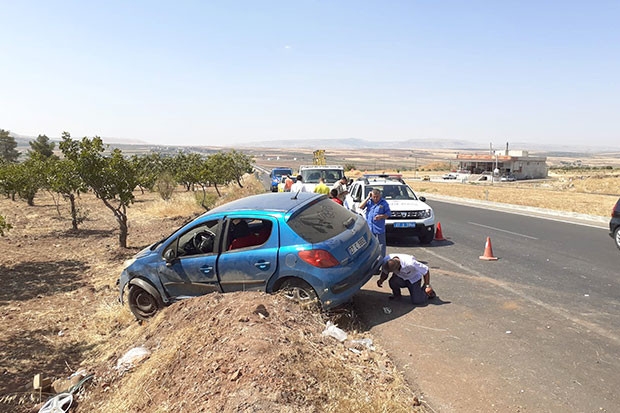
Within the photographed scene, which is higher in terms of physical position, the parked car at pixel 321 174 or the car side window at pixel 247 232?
the parked car at pixel 321 174

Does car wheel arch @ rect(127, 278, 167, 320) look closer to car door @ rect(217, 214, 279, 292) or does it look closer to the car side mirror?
the car side mirror

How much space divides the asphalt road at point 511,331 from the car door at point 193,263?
230 centimetres

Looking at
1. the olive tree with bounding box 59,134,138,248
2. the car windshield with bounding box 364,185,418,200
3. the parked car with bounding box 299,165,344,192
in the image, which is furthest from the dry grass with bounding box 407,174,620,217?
the olive tree with bounding box 59,134,138,248

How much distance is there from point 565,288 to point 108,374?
278 inches

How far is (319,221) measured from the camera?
587 centimetres

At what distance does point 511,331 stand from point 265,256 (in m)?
3.23

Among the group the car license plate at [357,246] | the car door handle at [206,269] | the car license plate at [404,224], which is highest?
the car license plate at [357,246]

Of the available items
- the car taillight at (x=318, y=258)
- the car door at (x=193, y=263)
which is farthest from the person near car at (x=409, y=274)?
the car door at (x=193, y=263)

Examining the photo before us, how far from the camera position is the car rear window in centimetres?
557

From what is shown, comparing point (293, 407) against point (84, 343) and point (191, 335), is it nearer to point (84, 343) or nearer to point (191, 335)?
point (191, 335)

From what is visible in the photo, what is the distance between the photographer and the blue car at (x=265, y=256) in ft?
17.8

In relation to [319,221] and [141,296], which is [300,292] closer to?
[319,221]

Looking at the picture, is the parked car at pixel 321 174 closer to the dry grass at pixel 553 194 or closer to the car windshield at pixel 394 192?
the car windshield at pixel 394 192

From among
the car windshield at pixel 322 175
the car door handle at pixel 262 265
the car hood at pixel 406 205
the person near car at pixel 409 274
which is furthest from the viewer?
the car windshield at pixel 322 175
